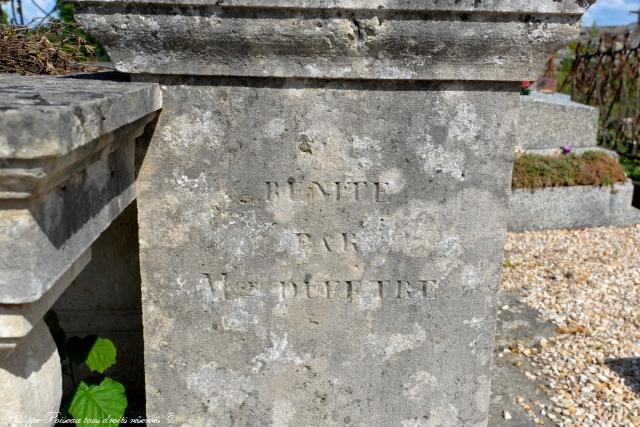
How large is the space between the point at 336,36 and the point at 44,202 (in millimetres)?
1072

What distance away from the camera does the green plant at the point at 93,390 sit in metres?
2.19

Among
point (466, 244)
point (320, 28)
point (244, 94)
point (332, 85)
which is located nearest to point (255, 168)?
point (244, 94)

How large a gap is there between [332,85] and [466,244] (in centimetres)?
84

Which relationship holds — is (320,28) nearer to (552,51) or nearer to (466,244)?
(552,51)

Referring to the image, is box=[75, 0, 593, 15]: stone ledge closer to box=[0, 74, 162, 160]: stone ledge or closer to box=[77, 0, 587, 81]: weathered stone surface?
box=[77, 0, 587, 81]: weathered stone surface

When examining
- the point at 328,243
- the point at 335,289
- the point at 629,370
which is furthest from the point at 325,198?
the point at 629,370

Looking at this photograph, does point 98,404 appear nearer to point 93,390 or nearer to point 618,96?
point 93,390

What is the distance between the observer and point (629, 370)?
3.56m

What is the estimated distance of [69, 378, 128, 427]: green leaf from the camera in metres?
2.18

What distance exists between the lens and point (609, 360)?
3709mm

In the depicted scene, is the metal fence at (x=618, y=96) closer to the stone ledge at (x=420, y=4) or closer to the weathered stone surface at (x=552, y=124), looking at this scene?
the weathered stone surface at (x=552, y=124)

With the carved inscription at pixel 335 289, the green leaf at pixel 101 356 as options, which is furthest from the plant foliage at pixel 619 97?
the green leaf at pixel 101 356

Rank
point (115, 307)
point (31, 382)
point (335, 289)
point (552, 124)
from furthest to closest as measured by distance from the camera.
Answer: point (552, 124), point (115, 307), point (335, 289), point (31, 382)

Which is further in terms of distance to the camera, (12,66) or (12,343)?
(12,66)
